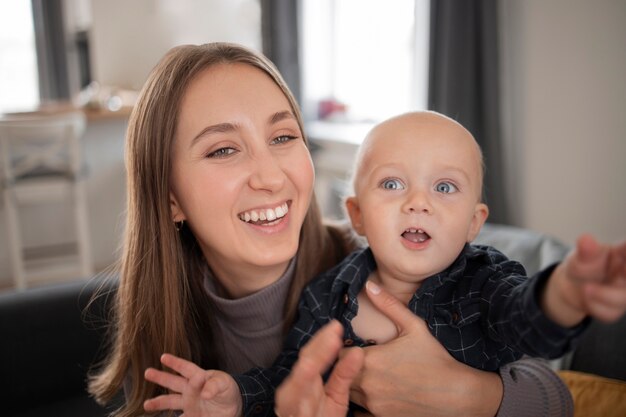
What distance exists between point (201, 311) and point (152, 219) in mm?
283

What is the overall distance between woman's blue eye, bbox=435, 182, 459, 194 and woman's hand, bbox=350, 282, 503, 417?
0.21 metres

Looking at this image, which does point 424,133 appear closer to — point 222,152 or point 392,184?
point 392,184

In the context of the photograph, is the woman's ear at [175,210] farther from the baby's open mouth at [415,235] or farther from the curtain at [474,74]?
the curtain at [474,74]

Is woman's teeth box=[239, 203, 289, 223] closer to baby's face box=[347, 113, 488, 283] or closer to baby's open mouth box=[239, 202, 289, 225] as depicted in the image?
baby's open mouth box=[239, 202, 289, 225]

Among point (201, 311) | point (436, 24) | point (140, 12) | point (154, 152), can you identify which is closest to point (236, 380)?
point (201, 311)

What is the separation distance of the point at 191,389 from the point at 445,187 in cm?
56

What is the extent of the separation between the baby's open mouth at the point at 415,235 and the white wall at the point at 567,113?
1.30 meters

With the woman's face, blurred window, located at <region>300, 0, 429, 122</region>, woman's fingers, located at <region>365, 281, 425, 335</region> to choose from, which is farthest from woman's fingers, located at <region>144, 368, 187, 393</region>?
blurred window, located at <region>300, 0, 429, 122</region>

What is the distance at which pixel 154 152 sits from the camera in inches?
46.0

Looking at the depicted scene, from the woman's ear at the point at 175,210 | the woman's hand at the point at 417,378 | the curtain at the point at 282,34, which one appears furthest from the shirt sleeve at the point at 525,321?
the curtain at the point at 282,34

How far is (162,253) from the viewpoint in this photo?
1260 millimetres

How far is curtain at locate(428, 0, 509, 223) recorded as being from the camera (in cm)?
239

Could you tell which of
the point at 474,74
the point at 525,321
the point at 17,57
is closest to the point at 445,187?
the point at 525,321

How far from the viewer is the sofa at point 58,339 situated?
1599 millimetres
